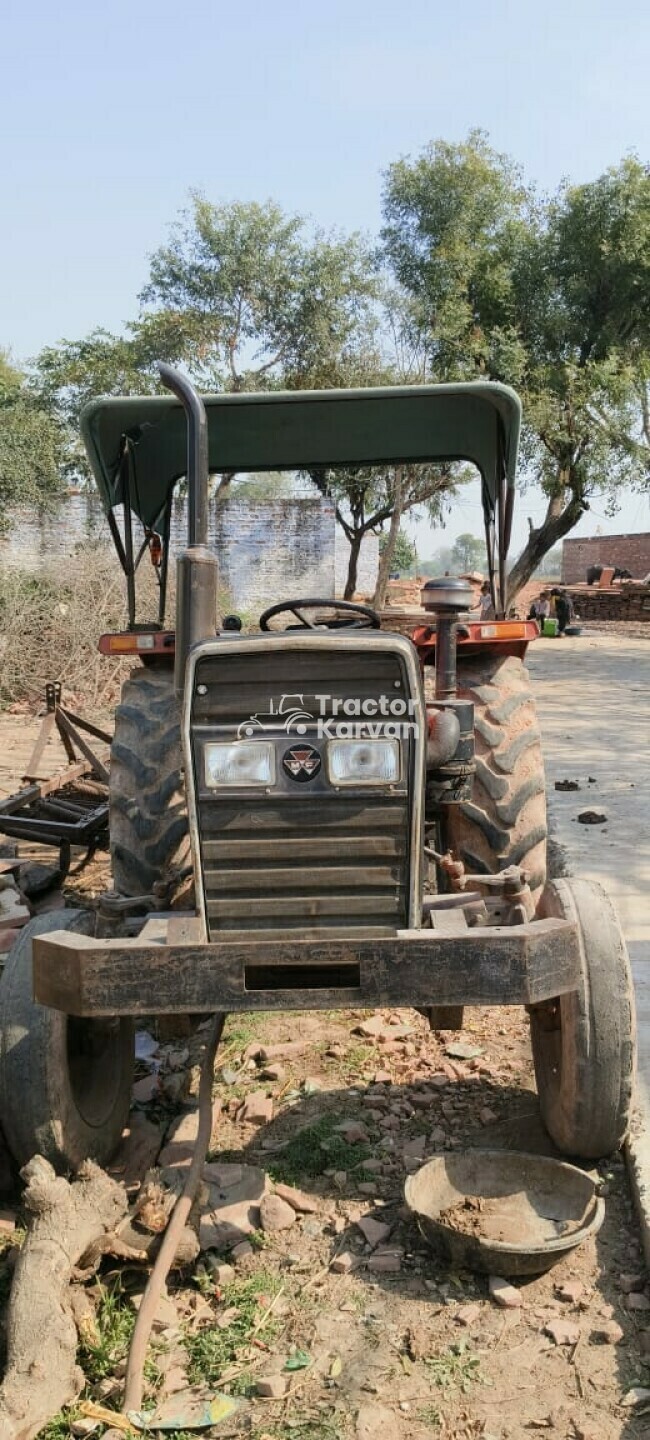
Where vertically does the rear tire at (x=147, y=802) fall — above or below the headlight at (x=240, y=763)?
below

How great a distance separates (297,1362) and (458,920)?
3.94ft

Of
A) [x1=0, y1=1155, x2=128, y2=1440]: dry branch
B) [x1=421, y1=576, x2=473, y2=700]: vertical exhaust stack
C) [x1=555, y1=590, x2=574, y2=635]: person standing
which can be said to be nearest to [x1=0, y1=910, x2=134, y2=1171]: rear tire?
[x1=0, y1=1155, x2=128, y2=1440]: dry branch

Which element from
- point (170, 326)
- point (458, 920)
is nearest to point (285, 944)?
point (458, 920)

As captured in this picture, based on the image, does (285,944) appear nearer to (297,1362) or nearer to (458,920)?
(458,920)

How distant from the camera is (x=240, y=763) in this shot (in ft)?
10.9

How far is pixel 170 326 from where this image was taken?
29.7m

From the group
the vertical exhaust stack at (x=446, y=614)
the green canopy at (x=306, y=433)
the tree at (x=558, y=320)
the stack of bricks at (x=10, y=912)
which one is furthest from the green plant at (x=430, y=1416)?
the tree at (x=558, y=320)

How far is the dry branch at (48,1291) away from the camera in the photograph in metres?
2.59

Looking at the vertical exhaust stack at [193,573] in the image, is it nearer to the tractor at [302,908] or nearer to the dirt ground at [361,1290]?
the tractor at [302,908]

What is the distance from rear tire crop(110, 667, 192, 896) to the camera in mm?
4230

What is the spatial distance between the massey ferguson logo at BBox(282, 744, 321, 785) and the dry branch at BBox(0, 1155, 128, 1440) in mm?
1281

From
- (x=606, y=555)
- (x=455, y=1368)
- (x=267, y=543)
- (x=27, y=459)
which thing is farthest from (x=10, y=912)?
(x=606, y=555)

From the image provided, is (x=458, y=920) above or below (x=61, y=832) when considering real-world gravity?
above

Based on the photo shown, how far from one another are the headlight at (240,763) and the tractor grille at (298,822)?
0.09 feet
